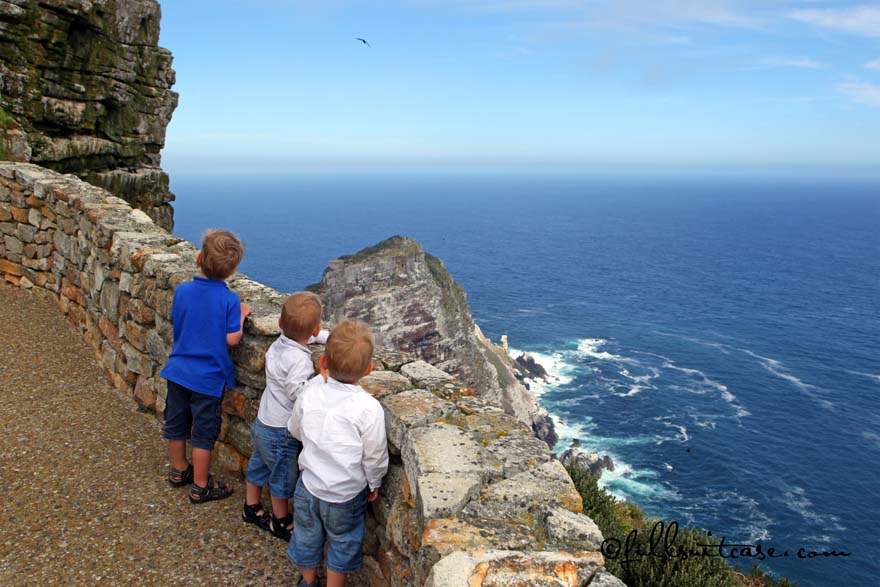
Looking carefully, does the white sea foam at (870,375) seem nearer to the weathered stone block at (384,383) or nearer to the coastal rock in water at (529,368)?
the coastal rock in water at (529,368)

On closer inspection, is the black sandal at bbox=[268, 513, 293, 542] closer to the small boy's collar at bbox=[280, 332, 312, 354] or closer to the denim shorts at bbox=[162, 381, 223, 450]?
the denim shorts at bbox=[162, 381, 223, 450]

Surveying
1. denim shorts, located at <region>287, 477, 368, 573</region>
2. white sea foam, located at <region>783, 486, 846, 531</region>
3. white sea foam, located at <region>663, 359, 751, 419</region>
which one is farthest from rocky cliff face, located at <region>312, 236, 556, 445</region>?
denim shorts, located at <region>287, 477, 368, 573</region>

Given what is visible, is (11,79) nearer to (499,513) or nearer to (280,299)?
(280,299)

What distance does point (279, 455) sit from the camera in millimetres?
4281

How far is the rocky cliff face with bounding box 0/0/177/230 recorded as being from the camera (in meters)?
11.9

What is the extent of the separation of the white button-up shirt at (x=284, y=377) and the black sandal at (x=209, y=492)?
1.16m

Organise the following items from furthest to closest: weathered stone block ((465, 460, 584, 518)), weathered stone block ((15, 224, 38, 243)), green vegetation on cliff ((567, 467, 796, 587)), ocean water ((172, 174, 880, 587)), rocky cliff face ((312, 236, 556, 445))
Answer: rocky cliff face ((312, 236, 556, 445)) < ocean water ((172, 174, 880, 587)) < weathered stone block ((15, 224, 38, 243)) < green vegetation on cliff ((567, 467, 796, 587)) < weathered stone block ((465, 460, 584, 518))

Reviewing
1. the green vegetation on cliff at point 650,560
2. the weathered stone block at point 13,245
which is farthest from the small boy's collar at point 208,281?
the weathered stone block at point 13,245

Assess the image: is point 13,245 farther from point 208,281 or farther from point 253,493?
point 253,493

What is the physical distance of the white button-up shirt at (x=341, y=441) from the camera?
140 inches

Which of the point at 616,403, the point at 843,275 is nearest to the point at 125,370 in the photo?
the point at 616,403

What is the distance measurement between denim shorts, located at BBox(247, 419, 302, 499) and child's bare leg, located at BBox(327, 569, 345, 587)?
0.78 metres

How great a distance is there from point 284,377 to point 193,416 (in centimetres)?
122

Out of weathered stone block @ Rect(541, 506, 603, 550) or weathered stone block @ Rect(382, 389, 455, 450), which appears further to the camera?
weathered stone block @ Rect(382, 389, 455, 450)
